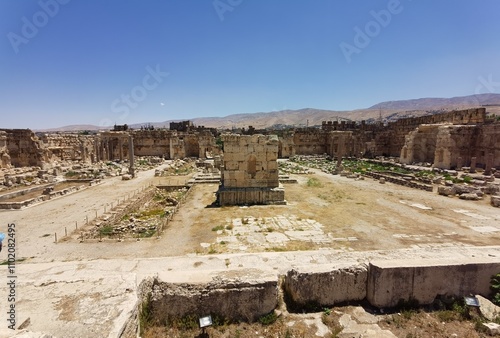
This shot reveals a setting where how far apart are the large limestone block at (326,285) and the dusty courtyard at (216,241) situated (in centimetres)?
69

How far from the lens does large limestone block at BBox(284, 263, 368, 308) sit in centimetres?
486

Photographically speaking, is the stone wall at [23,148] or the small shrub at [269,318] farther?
the stone wall at [23,148]

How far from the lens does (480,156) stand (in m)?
23.6

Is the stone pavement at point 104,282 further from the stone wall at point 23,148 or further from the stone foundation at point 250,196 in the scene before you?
the stone wall at point 23,148

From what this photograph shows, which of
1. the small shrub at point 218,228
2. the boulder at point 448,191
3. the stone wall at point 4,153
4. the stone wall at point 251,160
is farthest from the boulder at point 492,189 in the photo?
the stone wall at point 4,153

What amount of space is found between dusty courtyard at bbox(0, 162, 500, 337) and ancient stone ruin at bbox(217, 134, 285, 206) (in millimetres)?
963

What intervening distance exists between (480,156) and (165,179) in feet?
94.7

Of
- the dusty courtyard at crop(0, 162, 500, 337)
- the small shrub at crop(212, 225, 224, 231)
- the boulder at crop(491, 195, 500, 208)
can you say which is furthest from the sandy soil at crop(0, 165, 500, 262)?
the boulder at crop(491, 195, 500, 208)

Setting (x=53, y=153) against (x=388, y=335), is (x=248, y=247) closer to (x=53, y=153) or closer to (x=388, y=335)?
(x=388, y=335)

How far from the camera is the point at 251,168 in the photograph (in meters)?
14.2

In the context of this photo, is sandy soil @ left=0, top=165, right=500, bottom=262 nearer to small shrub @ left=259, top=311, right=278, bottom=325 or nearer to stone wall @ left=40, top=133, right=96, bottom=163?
small shrub @ left=259, top=311, right=278, bottom=325

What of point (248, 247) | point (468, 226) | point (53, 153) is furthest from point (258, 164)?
point (53, 153)

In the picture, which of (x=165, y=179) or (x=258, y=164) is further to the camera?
(x=165, y=179)

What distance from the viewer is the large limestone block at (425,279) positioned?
484 cm
